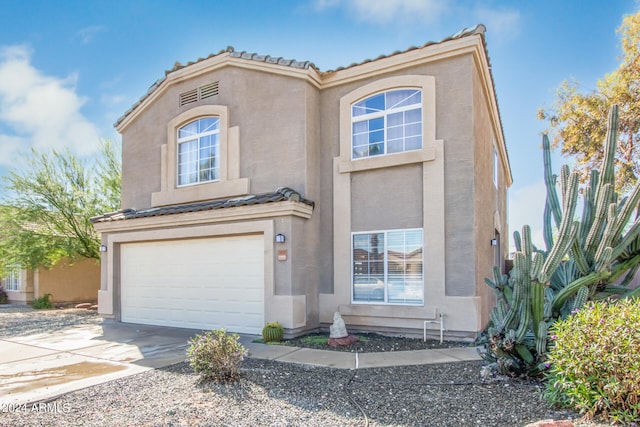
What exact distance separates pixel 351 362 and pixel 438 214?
14.1 feet

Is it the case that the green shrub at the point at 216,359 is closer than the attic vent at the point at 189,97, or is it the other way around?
the green shrub at the point at 216,359

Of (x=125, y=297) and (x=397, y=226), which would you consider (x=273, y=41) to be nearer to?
(x=397, y=226)

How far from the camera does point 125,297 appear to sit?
13977 mm

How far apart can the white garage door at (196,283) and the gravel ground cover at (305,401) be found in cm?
411

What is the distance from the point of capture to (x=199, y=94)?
13.6 metres

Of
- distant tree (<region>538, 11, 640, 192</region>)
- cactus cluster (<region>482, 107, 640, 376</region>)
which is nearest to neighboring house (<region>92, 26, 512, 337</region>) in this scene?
cactus cluster (<region>482, 107, 640, 376</region>)

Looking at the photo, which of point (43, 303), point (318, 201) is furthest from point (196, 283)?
point (43, 303)

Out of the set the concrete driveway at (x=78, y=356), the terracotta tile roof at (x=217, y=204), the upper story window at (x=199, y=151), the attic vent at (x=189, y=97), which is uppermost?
the attic vent at (x=189, y=97)

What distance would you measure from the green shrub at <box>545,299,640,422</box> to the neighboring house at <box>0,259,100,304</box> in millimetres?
21731

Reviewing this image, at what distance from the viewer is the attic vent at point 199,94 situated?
44.0ft

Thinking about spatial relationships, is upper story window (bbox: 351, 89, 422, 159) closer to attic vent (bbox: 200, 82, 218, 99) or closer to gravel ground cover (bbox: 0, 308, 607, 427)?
attic vent (bbox: 200, 82, 218, 99)

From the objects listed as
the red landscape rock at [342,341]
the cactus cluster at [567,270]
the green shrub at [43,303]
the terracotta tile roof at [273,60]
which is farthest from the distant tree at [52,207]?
the cactus cluster at [567,270]

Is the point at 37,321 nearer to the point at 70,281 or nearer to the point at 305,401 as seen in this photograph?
the point at 70,281

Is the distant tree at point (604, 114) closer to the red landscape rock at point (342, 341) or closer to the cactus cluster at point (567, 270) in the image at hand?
the cactus cluster at point (567, 270)
